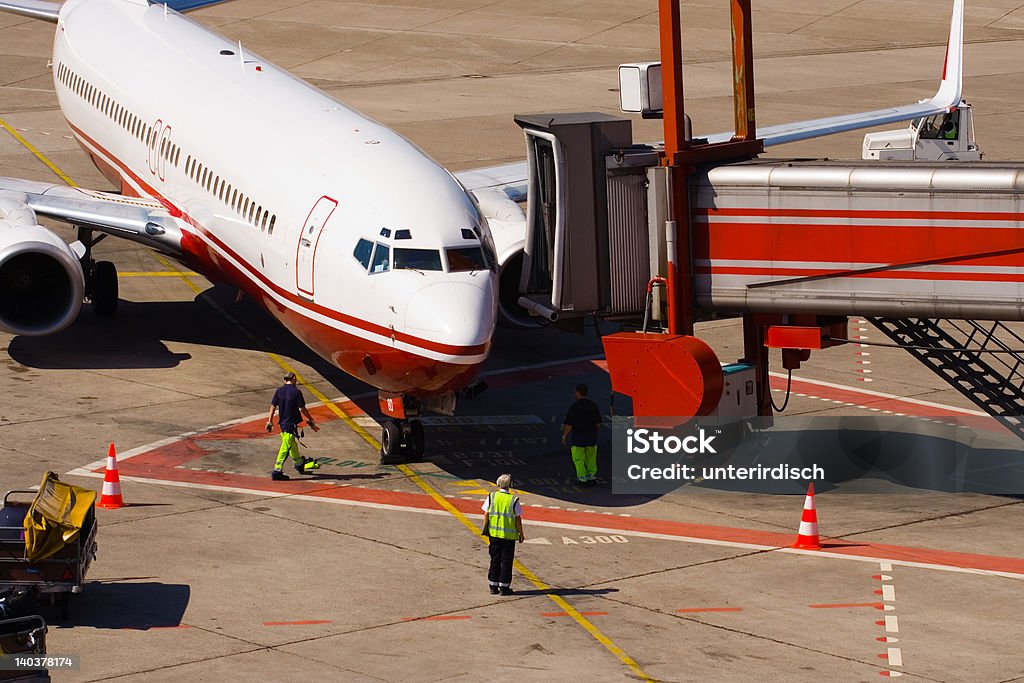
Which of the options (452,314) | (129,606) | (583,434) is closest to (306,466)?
(452,314)

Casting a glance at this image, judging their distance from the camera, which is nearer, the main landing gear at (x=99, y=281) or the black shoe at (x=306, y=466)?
the black shoe at (x=306, y=466)

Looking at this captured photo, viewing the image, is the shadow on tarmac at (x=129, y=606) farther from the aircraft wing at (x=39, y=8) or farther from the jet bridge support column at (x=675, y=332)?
the aircraft wing at (x=39, y=8)

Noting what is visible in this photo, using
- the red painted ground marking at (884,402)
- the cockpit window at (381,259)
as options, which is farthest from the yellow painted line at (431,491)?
the red painted ground marking at (884,402)

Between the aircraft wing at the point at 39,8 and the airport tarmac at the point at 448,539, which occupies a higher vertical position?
the aircraft wing at the point at 39,8

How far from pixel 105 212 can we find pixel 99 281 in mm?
2997

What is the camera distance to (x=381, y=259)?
86.3 ft

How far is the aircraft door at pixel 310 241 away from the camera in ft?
90.8

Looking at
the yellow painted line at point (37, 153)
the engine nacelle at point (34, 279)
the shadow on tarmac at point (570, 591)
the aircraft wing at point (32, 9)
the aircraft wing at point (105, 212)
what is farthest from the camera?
the yellow painted line at point (37, 153)

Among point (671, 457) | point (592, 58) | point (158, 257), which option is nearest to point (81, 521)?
point (671, 457)

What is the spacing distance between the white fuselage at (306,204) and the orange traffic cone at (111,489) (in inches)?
170

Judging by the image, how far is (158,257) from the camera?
44062 mm

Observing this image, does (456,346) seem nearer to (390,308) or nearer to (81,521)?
(390,308)

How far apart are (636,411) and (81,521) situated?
9.61 meters

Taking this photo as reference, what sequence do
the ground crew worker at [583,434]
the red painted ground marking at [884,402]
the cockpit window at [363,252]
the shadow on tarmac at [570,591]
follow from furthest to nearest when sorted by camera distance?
the red painted ground marking at [884,402] → the ground crew worker at [583,434] → the cockpit window at [363,252] → the shadow on tarmac at [570,591]
